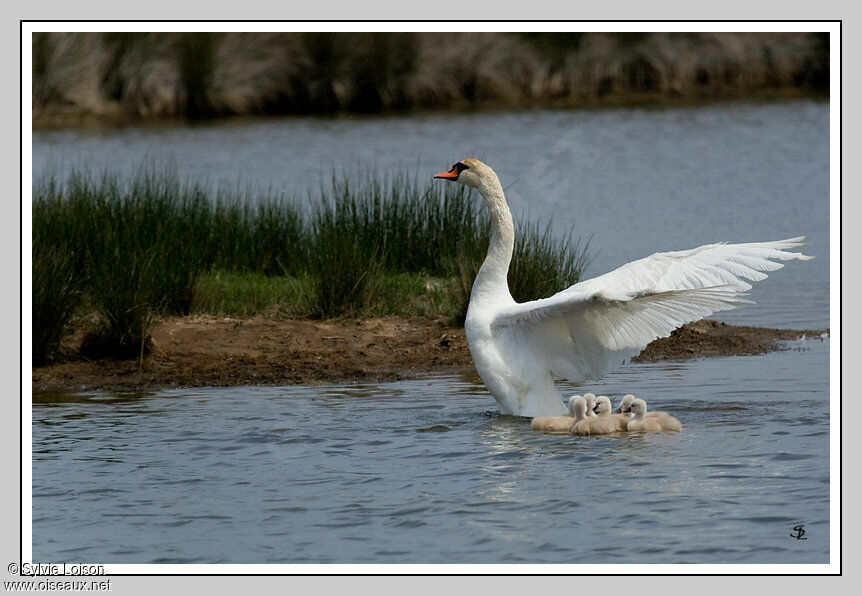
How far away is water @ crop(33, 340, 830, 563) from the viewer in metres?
7.42

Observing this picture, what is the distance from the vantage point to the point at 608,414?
9828 mm

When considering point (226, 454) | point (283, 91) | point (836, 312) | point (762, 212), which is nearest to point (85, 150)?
point (283, 91)


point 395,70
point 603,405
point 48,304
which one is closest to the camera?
point 603,405

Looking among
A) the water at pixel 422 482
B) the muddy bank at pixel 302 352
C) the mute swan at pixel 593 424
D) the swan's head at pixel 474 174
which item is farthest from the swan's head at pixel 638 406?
→ the muddy bank at pixel 302 352

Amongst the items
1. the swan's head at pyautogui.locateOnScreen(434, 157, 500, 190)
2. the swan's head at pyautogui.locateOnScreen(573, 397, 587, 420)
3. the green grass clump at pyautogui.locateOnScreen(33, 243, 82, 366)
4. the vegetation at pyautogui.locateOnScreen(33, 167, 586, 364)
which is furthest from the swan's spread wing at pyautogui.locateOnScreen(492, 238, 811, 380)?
the green grass clump at pyautogui.locateOnScreen(33, 243, 82, 366)

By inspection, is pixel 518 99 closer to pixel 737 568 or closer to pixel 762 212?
pixel 762 212

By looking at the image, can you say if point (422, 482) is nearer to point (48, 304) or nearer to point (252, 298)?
point (48, 304)

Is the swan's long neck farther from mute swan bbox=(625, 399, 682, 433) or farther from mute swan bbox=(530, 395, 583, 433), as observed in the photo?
mute swan bbox=(625, 399, 682, 433)

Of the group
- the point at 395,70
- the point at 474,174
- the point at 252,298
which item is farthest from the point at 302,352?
the point at 395,70

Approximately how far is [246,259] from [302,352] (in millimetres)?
3375

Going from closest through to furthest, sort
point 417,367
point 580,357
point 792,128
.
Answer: point 580,357 < point 417,367 < point 792,128

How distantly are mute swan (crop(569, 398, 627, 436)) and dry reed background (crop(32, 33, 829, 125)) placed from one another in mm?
17830

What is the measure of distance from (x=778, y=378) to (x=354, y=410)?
3.89m

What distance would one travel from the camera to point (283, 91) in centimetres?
3002
